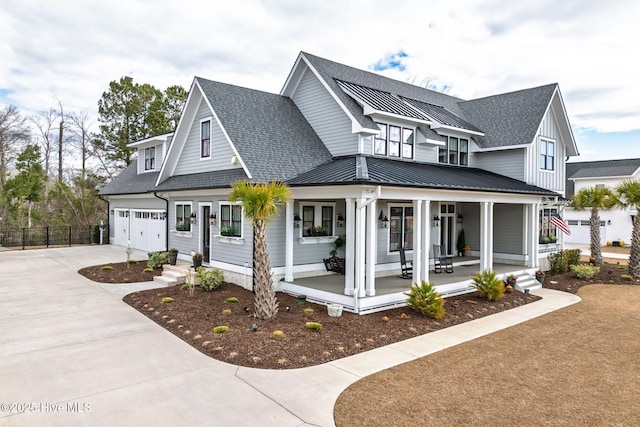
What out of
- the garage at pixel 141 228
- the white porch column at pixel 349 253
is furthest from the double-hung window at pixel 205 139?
the white porch column at pixel 349 253

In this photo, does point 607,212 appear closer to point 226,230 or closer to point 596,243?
point 596,243

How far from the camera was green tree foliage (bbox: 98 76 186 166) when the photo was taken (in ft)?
98.0

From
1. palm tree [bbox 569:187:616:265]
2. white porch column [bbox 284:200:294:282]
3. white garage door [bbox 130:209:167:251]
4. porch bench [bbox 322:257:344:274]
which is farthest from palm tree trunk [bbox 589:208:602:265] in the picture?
white garage door [bbox 130:209:167:251]

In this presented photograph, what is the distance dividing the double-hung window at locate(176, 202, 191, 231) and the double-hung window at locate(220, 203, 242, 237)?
102 inches

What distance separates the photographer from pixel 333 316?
9.56 metres

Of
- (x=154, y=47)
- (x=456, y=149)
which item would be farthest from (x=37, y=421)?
(x=154, y=47)

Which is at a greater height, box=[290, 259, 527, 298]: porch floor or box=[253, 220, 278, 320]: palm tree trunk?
box=[253, 220, 278, 320]: palm tree trunk

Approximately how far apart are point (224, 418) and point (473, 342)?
19.0ft

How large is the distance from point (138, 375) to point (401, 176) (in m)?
8.16

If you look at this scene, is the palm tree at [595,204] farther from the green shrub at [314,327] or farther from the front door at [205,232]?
the front door at [205,232]

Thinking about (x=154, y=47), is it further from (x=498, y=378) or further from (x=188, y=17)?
(x=498, y=378)

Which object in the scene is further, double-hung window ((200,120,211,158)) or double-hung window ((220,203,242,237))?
double-hung window ((200,120,211,158))

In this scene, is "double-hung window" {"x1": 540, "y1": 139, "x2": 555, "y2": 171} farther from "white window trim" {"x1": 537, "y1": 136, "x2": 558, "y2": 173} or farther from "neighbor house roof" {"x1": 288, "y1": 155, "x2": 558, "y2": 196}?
"neighbor house roof" {"x1": 288, "y1": 155, "x2": 558, "y2": 196}

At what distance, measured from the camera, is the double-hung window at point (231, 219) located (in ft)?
42.0
